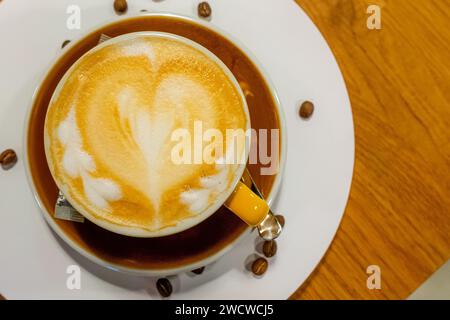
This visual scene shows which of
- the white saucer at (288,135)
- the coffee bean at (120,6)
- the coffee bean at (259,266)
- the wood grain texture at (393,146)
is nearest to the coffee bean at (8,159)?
the white saucer at (288,135)

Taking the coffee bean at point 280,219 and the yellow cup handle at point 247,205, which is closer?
the yellow cup handle at point 247,205

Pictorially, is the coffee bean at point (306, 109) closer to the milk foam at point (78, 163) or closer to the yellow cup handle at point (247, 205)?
the yellow cup handle at point (247, 205)

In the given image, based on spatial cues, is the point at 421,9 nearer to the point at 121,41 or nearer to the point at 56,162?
the point at 121,41

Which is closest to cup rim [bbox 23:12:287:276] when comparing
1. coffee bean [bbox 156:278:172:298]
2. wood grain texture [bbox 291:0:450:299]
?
coffee bean [bbox 156:278:172:298]

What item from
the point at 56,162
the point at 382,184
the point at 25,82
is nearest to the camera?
the point at 56,162

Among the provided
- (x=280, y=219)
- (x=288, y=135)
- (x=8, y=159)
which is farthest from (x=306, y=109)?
(x=8, y=159)

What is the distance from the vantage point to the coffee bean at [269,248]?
2.24 feet

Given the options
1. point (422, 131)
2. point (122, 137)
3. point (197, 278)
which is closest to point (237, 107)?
point (122, 137)

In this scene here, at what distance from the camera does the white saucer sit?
67cm

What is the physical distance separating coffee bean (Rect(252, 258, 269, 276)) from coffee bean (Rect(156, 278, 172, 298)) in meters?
0.13

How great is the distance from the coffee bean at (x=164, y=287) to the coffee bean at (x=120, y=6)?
417 millimetres

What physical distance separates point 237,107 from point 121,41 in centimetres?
17

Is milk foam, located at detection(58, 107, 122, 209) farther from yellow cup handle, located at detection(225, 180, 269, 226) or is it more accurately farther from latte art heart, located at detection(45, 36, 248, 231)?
yellow cup handle, located at detection(225, 180, 269, 226)
